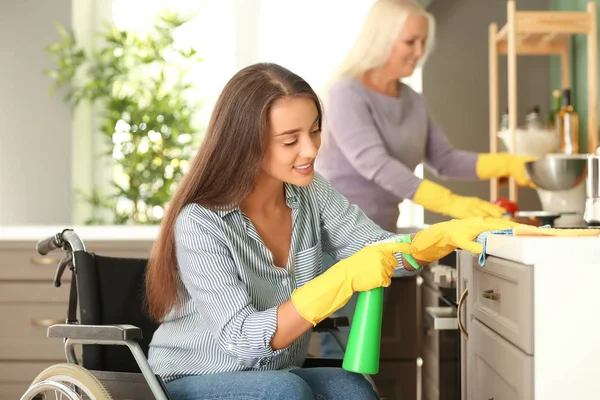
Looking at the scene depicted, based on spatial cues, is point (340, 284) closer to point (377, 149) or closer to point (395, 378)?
point (377, 149)

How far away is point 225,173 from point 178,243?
15cm

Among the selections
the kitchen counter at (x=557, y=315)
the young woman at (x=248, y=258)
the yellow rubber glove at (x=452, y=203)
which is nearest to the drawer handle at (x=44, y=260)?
the yellow rubber glove at (x=452, y=203)

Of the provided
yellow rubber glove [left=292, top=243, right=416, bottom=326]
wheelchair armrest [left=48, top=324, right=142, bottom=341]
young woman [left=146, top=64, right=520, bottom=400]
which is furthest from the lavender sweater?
wheelchair armrest [left=48, top=324, right=142, bottom=341]

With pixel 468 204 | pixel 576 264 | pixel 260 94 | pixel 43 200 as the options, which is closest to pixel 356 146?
pixel 468 204

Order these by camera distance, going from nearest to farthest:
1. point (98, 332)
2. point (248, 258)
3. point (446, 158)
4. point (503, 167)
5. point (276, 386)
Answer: point (276, 386) < point (98, 332) < point (248, 258) < point (503, 167) < point (446, 158)

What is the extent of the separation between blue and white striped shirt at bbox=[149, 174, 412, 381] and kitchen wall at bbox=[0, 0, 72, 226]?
2277 mm

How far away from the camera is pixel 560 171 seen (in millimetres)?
1994

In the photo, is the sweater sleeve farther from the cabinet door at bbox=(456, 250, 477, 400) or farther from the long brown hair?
the long brown hair

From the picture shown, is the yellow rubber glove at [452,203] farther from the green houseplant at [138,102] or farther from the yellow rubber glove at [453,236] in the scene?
the green houseplant at [138,102]

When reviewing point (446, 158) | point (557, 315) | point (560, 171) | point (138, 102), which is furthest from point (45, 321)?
point (557, 315)

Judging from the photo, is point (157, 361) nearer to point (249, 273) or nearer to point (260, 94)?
point (249, 273)

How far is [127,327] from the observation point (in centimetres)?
139

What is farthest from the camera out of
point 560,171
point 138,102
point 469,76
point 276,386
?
point 138,102

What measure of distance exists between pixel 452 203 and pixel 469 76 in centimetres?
117
